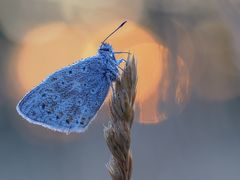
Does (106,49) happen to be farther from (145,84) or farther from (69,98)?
(145,84)

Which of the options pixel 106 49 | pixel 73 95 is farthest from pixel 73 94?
pixel 106 49

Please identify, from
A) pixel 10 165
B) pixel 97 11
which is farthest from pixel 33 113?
pixel 97 11

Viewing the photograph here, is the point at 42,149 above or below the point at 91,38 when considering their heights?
below

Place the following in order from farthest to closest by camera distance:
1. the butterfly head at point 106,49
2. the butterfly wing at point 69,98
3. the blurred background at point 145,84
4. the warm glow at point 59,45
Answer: the warm glow at point 59,45
the blurred background at point 145,84
the butterfly head at point 106,49
the butterfly wing at point 69,98

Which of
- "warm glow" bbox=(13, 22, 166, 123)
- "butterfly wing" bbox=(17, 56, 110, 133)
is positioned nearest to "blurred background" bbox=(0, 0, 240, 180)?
"warm glow" bbox=(13, 22, 166, 123)

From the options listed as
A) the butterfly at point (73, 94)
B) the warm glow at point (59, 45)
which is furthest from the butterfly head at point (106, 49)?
the warm glow at point (59, 45)

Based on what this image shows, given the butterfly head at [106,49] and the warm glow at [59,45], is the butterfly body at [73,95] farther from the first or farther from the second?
the warm glow at [59,45]

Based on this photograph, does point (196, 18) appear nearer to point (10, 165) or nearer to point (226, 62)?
point (226, 62)
